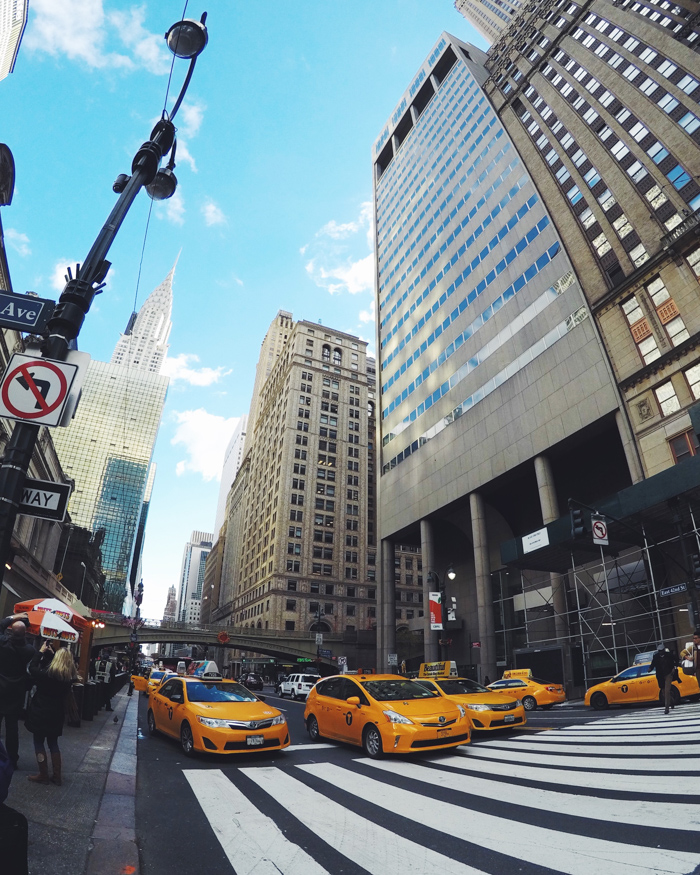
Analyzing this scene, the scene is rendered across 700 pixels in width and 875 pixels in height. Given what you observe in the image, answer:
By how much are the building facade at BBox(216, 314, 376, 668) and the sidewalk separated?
66111mm

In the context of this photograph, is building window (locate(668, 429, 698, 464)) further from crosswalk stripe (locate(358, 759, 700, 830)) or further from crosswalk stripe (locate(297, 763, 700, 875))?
crosswalk stripe (locate(297, 763, 700, 875))

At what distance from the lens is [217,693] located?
9977mm

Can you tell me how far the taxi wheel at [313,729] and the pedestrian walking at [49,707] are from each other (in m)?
6.45

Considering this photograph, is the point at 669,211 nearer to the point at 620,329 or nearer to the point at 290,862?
the point at 620,329

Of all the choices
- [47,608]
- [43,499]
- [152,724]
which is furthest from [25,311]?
[152,724]

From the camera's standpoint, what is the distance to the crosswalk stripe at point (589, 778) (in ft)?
17.3

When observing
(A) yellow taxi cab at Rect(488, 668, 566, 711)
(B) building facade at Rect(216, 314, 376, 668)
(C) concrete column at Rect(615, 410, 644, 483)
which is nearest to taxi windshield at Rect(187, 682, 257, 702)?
(A) yellow taxi cab at Rect(488, 668, 566, 711)

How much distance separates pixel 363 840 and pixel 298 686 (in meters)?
32.2

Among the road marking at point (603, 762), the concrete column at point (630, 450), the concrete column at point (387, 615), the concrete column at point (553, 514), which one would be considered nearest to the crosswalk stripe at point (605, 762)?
the road marking at point (603, 762)

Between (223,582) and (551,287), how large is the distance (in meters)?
121

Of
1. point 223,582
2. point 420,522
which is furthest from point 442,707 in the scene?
point 223,582

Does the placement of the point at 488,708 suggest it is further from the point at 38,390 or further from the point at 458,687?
the point at 38,390

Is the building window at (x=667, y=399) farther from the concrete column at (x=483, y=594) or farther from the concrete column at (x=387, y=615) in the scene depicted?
the concrete column at (x=387, y=615)

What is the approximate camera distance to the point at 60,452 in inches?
4877
